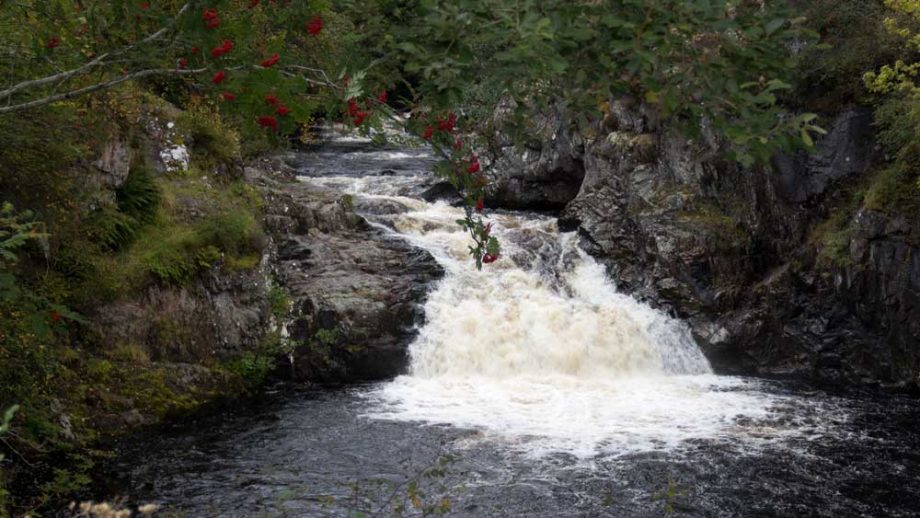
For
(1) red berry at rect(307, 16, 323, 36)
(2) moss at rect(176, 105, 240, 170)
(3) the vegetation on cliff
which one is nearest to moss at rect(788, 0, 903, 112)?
(3) the vegetation on cliff

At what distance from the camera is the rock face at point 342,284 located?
15.5m

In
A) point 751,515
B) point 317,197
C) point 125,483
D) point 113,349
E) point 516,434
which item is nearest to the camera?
point 751,515

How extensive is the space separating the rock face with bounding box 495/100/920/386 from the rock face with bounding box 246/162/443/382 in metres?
4.45

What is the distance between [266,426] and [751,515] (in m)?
6.81

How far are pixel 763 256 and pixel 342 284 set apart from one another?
8315 mm

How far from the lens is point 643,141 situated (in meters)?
19.6

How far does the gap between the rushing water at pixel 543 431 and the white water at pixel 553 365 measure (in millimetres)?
39

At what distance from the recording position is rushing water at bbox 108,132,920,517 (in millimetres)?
10031

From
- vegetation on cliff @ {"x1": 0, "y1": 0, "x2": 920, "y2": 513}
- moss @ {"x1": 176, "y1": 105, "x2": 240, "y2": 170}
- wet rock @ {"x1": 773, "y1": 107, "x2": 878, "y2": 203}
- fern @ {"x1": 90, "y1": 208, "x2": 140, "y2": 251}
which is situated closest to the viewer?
vegetation on cliff @ {"x1": 0, "y1": 0, "x2": 920, "y2": 513}

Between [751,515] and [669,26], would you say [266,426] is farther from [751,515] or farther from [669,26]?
[669,26]

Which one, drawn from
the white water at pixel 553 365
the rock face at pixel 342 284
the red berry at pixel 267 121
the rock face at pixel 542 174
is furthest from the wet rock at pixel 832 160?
the red berry at pixel 267 121

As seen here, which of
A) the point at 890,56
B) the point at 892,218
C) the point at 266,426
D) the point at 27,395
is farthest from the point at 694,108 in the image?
the point at 890,56

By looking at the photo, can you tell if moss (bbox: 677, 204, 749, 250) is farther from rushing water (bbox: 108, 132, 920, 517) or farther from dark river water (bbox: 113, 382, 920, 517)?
dark river water (bbox: 113, 382, 920, 517)

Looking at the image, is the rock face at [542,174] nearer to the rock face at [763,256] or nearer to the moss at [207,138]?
the rock face at [763,256]
